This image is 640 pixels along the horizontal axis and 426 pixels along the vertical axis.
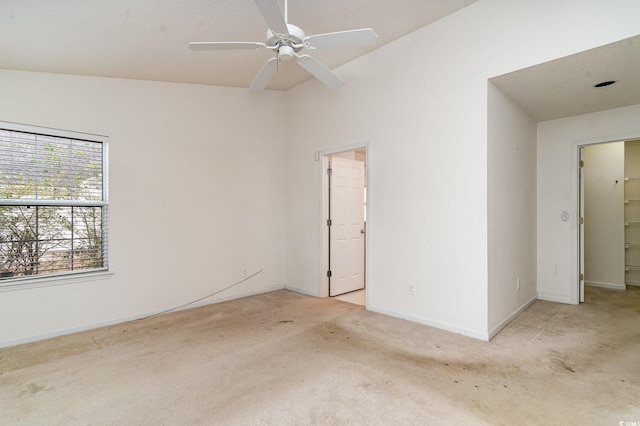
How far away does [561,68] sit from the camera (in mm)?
2736

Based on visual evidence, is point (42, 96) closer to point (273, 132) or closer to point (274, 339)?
point (273, 132)

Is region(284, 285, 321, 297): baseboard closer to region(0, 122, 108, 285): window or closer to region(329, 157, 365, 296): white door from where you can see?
region(329, 157, 365, 296): white door

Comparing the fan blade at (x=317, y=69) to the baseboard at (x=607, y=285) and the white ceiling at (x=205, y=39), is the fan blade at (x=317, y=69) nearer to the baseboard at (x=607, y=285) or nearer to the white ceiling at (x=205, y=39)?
the white ceiling at (x=205, y=39)

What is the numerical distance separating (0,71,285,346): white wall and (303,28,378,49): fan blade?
8.15 feet

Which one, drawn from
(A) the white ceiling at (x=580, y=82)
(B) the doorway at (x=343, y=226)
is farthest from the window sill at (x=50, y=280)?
(A) the white ceiling at (x=580, y=82)

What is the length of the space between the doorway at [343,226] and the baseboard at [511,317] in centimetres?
163

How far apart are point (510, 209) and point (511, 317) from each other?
120cm

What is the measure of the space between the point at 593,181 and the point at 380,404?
5373 millimetres

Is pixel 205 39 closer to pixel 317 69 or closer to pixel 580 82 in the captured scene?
pixel 317 69

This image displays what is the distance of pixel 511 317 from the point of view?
3.50 metres

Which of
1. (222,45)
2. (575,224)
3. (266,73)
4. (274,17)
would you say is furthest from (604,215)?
(222,45)

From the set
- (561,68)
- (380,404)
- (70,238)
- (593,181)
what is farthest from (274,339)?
(593,181)

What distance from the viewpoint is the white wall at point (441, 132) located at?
2652 millimetres

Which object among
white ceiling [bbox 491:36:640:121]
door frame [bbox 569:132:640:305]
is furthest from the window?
door frame [bbox 569:132:640:305]
